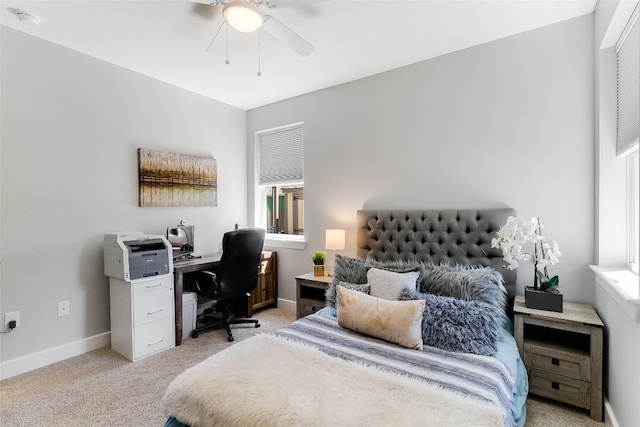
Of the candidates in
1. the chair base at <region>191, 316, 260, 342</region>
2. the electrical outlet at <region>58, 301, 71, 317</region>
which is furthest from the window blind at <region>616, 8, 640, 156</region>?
the electrical outlet at <region>58, 301, 71, 317</region>

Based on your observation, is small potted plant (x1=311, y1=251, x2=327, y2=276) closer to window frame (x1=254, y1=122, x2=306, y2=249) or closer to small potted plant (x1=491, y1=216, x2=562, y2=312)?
window frame (x1=254, y1=122, x2=306, y2=249)

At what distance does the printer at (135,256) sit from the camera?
260 cm

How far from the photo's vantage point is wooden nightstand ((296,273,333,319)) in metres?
3.03

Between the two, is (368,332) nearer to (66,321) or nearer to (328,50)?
(328,50)

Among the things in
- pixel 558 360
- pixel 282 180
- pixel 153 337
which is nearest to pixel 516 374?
pixel 558 360

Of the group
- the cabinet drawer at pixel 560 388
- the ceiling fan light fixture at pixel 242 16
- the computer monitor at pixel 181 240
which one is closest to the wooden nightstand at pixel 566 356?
the cabinet drawer at pixel 560 388

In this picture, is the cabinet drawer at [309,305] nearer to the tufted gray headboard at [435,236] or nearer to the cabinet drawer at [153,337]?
the tufted gray headboard at [435,236]

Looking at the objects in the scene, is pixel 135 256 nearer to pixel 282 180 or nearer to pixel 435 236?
pixel 282 180

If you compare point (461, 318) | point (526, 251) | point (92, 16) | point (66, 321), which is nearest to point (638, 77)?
point (526, 251)

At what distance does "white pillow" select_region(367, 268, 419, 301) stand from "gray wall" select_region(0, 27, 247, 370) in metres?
2.52

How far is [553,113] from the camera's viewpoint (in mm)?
2320

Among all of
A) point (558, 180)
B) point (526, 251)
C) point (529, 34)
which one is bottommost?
point (526, 251)

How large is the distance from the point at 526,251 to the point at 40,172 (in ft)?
13.5

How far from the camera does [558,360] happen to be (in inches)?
77.2
